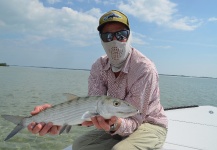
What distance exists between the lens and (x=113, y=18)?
3682 millimetres

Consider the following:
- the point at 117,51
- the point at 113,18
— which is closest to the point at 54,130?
the point at 117,51

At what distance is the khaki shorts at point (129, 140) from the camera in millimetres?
3523

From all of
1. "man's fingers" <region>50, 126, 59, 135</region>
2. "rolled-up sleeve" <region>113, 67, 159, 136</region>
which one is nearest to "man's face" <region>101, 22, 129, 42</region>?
"rolled-up sleeve" <region>113, 67, 159, 136</region>

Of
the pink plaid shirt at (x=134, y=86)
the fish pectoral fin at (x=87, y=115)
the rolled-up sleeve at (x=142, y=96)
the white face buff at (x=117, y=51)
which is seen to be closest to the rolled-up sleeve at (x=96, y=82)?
the pink plaid shirt at (x=134, y=86)

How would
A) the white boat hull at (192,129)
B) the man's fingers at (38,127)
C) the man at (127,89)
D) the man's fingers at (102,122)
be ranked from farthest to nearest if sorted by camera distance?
the white boat hull at (192,129)
the man at (127,89)
the man's fingers at (38,127)
the man's fingers at (102,122)

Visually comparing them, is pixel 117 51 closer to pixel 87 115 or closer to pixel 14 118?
pixel 87 115

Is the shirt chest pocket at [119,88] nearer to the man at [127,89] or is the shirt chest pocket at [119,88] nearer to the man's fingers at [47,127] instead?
the man at [127,89]

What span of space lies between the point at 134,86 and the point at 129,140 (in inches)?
27.4

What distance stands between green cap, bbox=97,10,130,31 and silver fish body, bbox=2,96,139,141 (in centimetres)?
115

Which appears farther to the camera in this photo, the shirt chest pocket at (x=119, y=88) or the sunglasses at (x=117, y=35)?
the shirt chest pocket at (x=119, y=88)

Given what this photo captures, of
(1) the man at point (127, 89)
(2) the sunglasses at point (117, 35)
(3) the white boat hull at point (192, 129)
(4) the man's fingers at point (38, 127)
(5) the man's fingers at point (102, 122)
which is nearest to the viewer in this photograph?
(5) the man's fingers at point (102, 122)

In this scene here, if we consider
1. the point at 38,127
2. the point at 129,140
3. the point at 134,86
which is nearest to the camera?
the point at 38,127

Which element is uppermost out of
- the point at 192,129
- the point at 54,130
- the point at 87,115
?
the point at 87,115

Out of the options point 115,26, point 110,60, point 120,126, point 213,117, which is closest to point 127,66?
point 110,60
